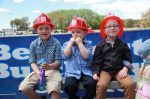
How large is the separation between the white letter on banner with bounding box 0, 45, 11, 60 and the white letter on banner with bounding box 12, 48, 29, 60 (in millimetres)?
103

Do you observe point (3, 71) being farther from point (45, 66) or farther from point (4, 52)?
point (45, 66)

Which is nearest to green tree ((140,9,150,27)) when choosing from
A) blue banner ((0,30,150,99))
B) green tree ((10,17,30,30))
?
green tree ((10,17,30,30))

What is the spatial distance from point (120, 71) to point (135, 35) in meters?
1.15

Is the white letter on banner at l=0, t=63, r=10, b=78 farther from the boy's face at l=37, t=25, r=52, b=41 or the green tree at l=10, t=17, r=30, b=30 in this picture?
the green tree at l=10, t=17, r=30, b=30

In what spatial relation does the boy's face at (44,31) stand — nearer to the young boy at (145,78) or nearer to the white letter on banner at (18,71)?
the white letter on banner at (18,71)

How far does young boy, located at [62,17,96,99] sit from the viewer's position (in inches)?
197

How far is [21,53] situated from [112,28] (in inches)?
72.1

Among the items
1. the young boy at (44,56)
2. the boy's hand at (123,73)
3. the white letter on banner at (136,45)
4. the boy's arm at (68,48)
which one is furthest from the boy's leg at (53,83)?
the white letter on banner at (136,45)

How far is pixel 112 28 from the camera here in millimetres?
5156

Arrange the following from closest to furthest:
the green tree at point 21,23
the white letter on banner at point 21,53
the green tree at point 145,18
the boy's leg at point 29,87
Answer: the boy's leg at point 29,87, the white letter on banner at point 21,53, the green tree at point 145,18, the green tree at point 21,23

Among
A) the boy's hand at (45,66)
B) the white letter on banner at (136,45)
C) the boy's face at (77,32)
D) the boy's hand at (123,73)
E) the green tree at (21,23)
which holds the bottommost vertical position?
the green tree at (21,23)

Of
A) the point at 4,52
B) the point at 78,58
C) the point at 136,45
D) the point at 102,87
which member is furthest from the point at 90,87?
the point at 4,52

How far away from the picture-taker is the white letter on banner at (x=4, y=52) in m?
6.15

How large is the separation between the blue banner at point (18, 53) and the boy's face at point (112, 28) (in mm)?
858
